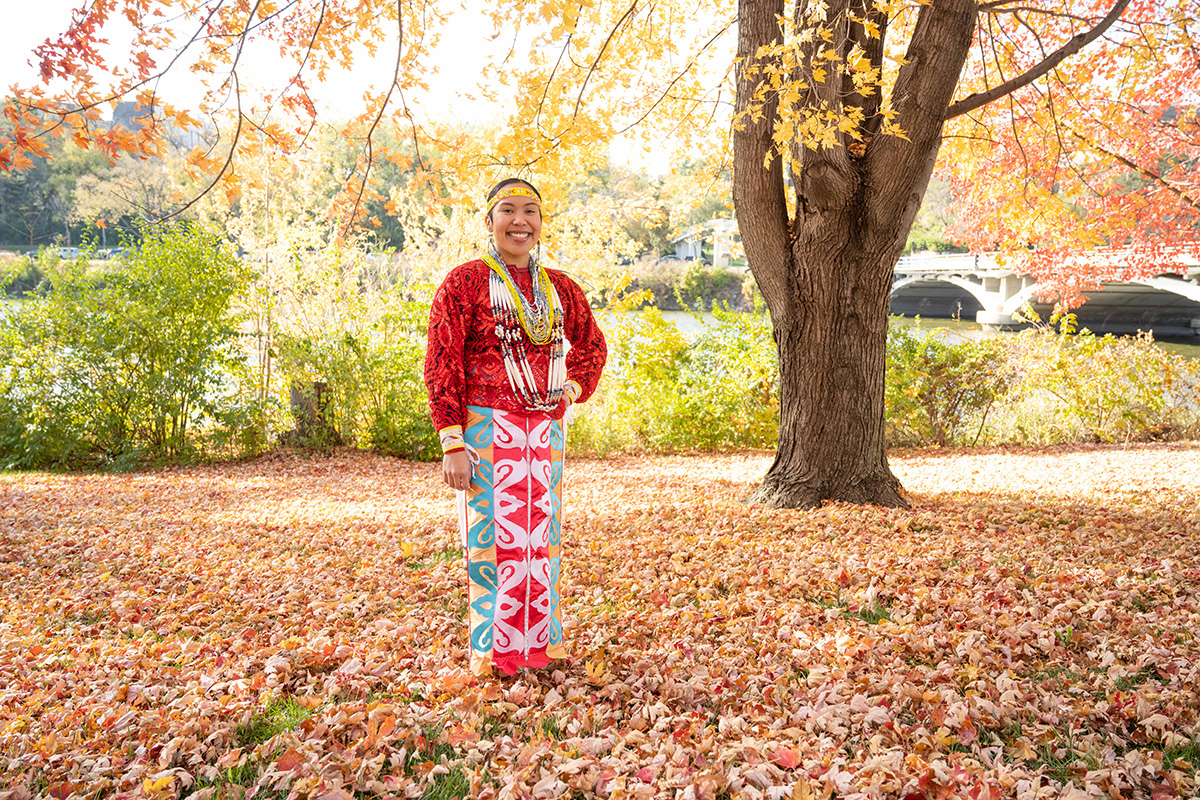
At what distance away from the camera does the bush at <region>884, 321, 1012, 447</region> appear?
28.0ft

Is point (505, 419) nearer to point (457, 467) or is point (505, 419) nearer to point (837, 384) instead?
point (457, 467)

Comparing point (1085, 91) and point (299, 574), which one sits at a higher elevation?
point (1085, 91)

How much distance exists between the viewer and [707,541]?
13.7 ft

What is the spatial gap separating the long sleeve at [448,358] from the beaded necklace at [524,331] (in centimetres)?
13

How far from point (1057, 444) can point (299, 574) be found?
8906 mm

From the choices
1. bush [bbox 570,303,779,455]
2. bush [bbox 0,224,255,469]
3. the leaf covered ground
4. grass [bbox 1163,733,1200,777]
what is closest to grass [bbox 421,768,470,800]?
the leaf covered ground

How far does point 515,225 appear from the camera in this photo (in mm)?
2529

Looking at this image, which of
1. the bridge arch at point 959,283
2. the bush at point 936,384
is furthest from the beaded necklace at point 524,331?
the bridge arch at point 959,283

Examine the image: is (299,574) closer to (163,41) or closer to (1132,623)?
(163,41)

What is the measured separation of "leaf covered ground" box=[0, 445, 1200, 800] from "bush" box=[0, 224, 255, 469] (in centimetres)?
330

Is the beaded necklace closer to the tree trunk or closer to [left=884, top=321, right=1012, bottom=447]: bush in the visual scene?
the tree trunk

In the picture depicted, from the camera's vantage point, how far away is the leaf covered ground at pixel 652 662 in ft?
6.61

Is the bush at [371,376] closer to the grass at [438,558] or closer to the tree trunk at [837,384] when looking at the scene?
the grass at [438,558]

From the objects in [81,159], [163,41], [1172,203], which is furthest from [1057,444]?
[81,159]
